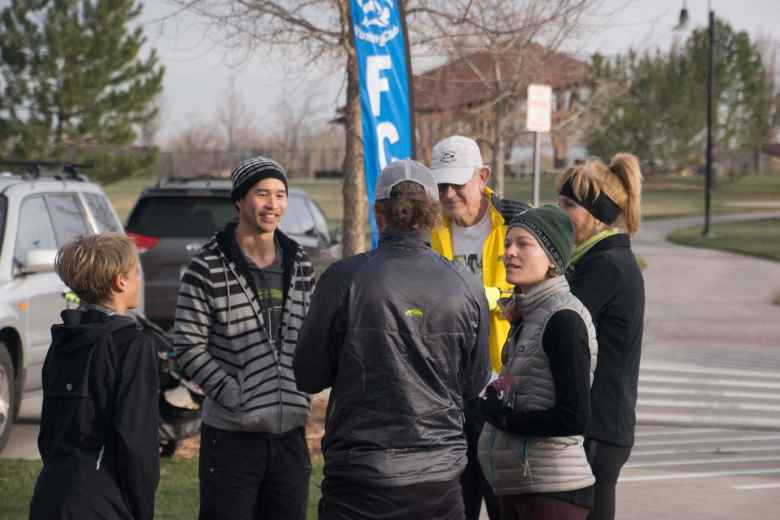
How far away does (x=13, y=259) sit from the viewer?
8617mm

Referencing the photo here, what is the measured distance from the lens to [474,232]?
16.7 ft

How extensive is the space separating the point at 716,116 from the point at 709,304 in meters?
59.4

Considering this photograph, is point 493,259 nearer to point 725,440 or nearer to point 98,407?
point 98,407

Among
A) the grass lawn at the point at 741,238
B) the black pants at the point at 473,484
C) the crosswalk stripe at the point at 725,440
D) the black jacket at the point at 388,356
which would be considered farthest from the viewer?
the grass lawn at the point at 741,238

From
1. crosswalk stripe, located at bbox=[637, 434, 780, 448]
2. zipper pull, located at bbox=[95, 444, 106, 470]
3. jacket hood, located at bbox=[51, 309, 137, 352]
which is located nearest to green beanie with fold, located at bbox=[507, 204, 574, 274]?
jacket hood, located at bbox=[51, 309, 137, 352]

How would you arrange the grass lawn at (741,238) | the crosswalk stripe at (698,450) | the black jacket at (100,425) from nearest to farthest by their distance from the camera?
the black jacket at (100,425), the crosswalk stripe at (698,450), the grass lawn at (741,238)

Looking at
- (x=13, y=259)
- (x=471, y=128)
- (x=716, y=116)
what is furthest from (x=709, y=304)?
(x=716, y=116)

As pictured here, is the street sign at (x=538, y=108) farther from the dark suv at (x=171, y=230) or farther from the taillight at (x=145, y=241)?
the taillight at (x=145, y=241)

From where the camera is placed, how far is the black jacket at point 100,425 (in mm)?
3689

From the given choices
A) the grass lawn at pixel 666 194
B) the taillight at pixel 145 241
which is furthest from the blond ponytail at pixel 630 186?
the grass lawn at pixel 666 194

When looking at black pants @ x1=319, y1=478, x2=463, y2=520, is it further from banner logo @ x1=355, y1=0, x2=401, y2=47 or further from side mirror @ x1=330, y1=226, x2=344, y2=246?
side mirror @ x1=330, y1=226, x2=344, y2=246

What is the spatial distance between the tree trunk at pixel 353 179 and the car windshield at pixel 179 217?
8.98ft

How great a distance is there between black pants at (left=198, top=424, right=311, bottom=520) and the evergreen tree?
136ft

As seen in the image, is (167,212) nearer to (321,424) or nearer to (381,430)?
(321,424)
